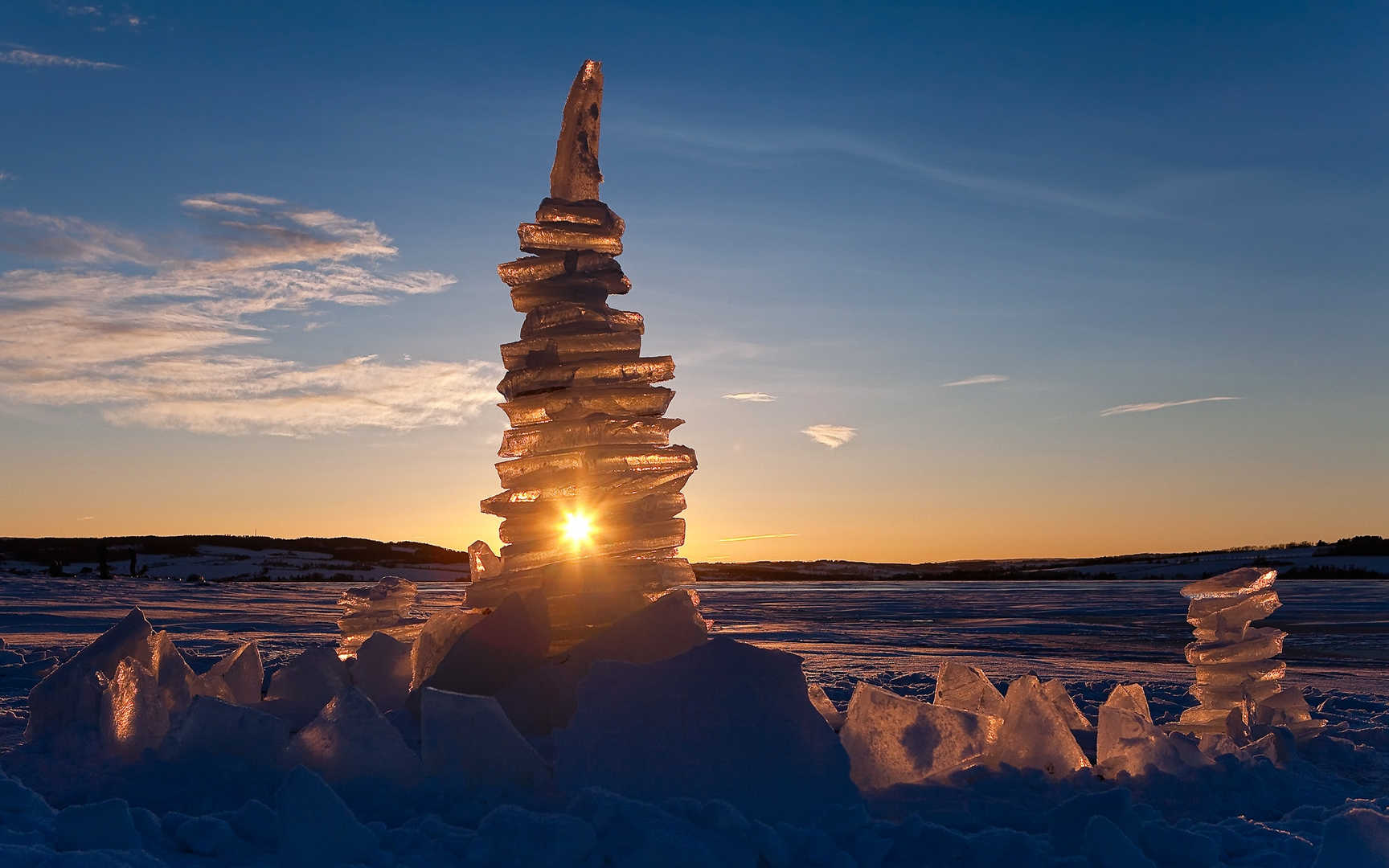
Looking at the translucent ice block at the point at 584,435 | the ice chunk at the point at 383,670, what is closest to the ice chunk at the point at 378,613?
the ice chunk at the point at 383,670

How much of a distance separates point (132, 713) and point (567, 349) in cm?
264

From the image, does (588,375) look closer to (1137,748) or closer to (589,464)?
(589,464)

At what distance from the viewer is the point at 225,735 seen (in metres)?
4.00

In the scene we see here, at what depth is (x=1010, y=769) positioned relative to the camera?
427 cm

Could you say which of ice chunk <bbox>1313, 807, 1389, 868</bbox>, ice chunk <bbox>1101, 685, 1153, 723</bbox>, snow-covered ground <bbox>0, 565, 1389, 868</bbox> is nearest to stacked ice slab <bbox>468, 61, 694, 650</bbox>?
snow-covered ground <bbox>0, 565, 1389, 868</bbox>

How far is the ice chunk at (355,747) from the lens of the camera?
3871 millimetres

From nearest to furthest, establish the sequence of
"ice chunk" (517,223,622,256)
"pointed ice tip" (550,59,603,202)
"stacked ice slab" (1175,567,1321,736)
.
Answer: "stacked ice slab" (1175,567,1321,736) → "ice chunk" (517,223,622,256) → "pointed ice tip" (550,59,603,202)

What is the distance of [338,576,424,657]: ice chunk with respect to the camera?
699 centimetres

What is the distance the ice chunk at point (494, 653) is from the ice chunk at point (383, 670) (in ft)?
1.80

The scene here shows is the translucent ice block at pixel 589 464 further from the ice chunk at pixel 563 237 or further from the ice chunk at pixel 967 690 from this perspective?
the ice chunk at pixel 967 690

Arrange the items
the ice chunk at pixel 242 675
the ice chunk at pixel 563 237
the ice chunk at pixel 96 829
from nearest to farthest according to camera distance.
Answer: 1. the ice chunk at pixel 96 829
2. the ice chunk at pixel 242 675
3. the ice chunk at pixel 563 237

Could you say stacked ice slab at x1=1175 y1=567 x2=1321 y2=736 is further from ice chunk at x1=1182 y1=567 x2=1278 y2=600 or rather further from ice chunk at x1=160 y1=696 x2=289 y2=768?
ice chunk at x1=160 y1=696 x2=289 y2=768

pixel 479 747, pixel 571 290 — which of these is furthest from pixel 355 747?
pixel 571 290

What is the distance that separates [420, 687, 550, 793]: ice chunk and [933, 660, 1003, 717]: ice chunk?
2.30 metres
